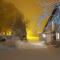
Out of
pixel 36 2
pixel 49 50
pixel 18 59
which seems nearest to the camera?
pixel 18 59

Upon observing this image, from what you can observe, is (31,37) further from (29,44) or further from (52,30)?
(52,30)

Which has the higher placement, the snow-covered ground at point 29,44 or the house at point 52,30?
the house at point 52,30

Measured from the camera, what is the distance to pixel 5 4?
7.14ft

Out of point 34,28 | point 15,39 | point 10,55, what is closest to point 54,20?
point 34,28

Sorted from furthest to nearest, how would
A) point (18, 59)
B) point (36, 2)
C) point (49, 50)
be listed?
point (36, 2)
point (49, 50)
point (18, 59)

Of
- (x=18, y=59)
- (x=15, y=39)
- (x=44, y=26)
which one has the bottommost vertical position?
(x=18, y=59)

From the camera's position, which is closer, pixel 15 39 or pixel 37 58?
pixel 37 58

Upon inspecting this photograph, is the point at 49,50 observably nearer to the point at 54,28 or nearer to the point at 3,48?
the point at 54,28

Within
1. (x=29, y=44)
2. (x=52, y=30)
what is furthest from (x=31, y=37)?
(x=52, y=30)

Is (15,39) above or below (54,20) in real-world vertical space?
below

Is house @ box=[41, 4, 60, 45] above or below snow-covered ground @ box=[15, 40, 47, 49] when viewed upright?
above

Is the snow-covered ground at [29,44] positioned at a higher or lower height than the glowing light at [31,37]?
lower

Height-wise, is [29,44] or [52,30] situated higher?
[52,30]

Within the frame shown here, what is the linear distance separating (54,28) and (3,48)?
0.60 meters
